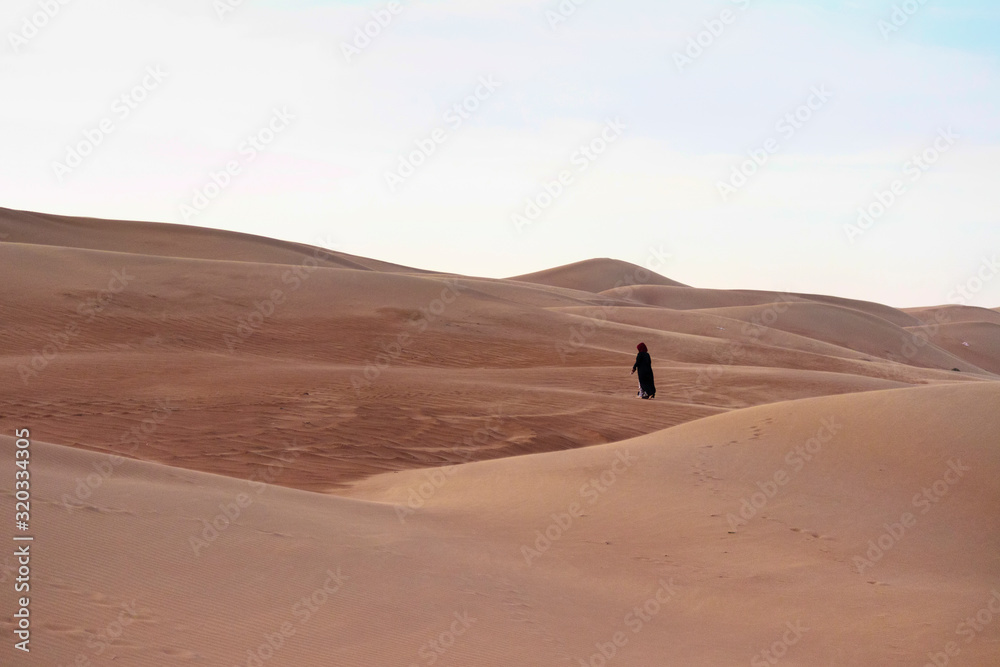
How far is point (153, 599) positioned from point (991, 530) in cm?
701

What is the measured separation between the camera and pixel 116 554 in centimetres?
537

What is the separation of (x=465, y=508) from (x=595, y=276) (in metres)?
86.0

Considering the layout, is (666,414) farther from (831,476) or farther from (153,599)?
(153,599)

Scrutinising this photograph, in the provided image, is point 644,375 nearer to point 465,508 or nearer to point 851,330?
point 465,508

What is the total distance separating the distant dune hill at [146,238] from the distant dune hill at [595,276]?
45431 millimetres

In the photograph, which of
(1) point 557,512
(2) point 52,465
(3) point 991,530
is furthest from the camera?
(1) point 557,512

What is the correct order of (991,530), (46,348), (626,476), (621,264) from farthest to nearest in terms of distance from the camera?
(621,264) → (46,348) → (626,476) → (991,530)

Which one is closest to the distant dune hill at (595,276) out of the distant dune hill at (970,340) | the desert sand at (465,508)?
the distant dune hill at (970,340)

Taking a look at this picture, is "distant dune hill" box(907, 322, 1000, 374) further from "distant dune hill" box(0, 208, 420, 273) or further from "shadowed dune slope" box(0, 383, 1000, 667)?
"shadowed dune slope" box(0, 383, 1000, 667)

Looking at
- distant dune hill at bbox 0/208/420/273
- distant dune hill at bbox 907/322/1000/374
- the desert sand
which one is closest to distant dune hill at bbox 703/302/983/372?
distant dune hill at bbox 907/322/1000/374

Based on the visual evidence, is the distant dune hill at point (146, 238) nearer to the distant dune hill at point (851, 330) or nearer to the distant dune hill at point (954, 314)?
the distant dune hill at point (851, 330)

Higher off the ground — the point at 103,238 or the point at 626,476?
the point at 103,238

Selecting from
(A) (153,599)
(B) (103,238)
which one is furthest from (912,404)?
(B) (103,238)

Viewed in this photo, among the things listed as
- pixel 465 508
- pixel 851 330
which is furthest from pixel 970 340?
pixel 465 508
